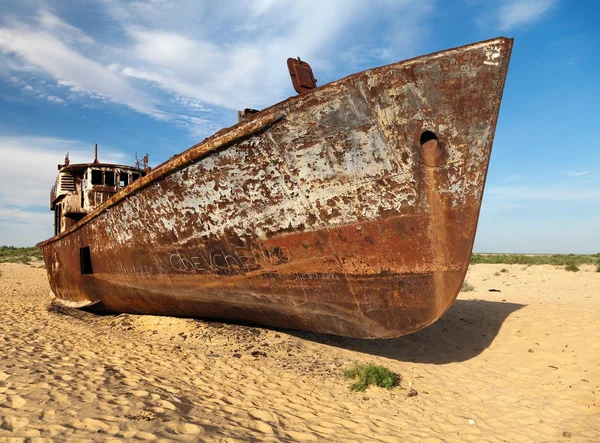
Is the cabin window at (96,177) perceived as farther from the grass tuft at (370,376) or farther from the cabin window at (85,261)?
the grass tuft at (370,376)

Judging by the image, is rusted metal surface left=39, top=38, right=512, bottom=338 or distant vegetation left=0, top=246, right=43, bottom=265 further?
distant vegetation left=0, top=246, right=43, bottom=265

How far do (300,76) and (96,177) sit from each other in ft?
18.0

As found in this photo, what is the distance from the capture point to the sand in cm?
328

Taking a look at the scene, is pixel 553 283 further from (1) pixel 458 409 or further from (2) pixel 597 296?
(1) pixel 458 409

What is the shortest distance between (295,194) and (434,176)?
1.42 meters

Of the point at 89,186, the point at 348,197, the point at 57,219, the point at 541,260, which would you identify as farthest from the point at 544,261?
the point at 57,219

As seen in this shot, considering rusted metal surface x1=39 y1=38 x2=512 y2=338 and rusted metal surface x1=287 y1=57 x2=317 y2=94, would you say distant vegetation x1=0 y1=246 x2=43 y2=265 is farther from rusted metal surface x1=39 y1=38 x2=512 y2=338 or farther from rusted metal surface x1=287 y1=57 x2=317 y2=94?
rusted metal surface x1=287 y1=57 x2=317 y2=94

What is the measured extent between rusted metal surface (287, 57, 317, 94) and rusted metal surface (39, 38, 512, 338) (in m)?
0.58

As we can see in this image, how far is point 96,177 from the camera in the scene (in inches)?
320

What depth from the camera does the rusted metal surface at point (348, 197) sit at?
373 cm

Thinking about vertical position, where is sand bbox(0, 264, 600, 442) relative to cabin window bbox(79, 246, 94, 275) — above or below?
below

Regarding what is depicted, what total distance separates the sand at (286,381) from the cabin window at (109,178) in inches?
107

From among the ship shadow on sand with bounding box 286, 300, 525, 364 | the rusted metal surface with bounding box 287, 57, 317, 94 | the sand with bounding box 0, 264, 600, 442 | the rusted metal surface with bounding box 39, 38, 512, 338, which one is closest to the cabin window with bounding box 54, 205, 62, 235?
the sand with bounding box 0, 264, 600, 442

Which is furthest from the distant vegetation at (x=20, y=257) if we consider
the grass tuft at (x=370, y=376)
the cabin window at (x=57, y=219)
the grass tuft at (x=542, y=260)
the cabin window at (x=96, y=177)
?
the grass tuft at (x=542, y=260)
